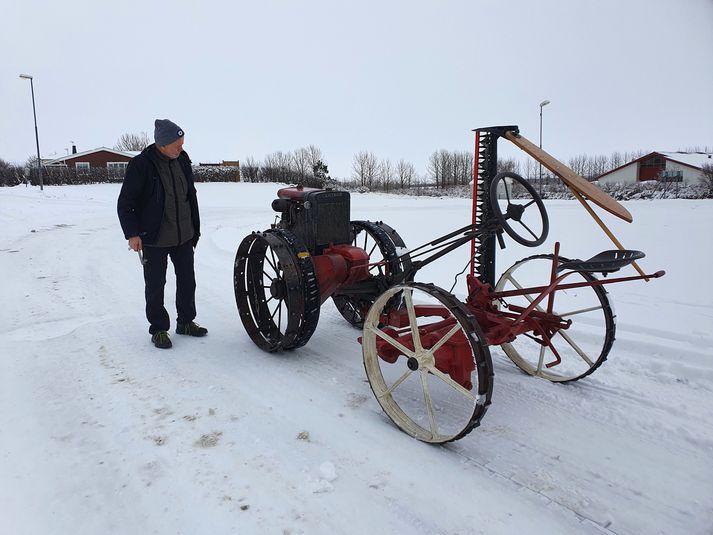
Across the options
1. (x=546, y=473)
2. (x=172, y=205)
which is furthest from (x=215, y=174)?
(x=546, y=473)

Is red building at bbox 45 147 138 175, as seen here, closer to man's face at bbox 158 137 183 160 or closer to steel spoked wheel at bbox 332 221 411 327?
man's face at bbox 158 137 183 160

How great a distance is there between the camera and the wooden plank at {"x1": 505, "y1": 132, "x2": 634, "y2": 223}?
8.87 feet

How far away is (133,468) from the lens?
250 cm

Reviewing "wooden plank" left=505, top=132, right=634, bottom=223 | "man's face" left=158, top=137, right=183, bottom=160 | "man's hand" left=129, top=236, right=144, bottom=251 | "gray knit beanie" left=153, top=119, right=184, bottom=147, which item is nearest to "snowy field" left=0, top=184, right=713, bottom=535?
"man's hand" left=129, top=236, right=144, bottom=251

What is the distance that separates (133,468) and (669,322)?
170 inches

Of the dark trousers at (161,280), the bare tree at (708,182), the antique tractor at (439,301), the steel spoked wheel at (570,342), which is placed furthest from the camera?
the bare tree at (708,182)

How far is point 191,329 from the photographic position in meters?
4.56

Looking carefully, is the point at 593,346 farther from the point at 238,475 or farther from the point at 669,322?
the point at 238,475

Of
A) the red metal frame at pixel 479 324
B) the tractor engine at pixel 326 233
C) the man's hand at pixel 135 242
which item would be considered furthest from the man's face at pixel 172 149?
the red metal frame at pixel 479 324

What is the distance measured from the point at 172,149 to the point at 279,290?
1.48 metres

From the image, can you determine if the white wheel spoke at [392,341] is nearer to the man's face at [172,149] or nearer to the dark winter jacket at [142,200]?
the dark winter jacket at [142,200]

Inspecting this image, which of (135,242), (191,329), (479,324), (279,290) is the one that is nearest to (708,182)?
(479,324)

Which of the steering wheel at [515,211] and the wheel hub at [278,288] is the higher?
the steering wheel at [515,211]

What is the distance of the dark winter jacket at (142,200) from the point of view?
407 centimetres
